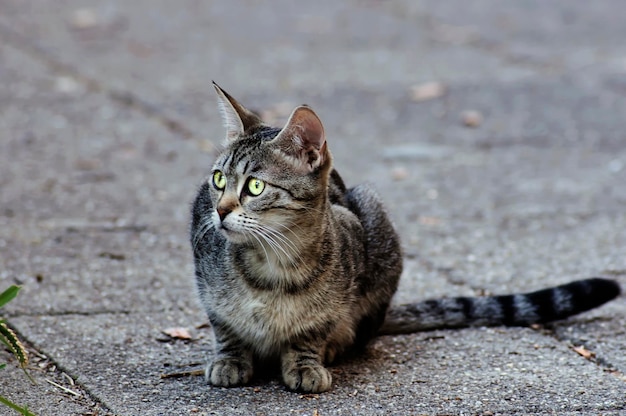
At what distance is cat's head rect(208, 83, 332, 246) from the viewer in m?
3.38

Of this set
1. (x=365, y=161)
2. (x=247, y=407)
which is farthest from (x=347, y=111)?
(x=247, y=407)

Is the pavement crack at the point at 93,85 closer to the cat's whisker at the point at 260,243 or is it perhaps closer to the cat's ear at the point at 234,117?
the cat's ear at the point at 234,117

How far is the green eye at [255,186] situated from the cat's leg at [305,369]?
0.63m

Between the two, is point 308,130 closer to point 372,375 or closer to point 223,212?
point 223,212

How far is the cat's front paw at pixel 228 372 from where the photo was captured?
358 centimetres

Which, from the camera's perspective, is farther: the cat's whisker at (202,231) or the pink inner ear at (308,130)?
the cat's whisker at (202,231)

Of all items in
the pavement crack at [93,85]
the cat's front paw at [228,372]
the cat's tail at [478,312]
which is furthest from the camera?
the pavement crack at [93,85]

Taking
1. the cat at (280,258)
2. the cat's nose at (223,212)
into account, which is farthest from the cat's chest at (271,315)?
the cat's nose at (223,212)

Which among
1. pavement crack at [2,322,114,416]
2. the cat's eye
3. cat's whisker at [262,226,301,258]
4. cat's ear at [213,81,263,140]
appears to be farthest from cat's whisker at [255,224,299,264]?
pavement crack at [2,322,114,416]

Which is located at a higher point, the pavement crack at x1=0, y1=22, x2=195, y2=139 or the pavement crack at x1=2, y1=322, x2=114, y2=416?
the pavement crack at x1=0, y1=22, x2=195, y2=139

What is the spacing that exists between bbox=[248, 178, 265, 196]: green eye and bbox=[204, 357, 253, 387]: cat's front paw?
2.22ft

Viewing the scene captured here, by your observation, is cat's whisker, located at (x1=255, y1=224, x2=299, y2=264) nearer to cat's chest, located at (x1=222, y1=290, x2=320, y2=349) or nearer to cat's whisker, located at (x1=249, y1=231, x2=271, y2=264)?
cat's whisker, located at (x1=249, y1=231, x2=271, y2=264)

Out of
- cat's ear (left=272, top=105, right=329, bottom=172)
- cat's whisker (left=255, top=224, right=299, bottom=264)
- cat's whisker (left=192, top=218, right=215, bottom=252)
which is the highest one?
cat's ear (left=272, top=105, right=329, bottom=172)

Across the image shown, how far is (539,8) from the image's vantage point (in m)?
11.2
